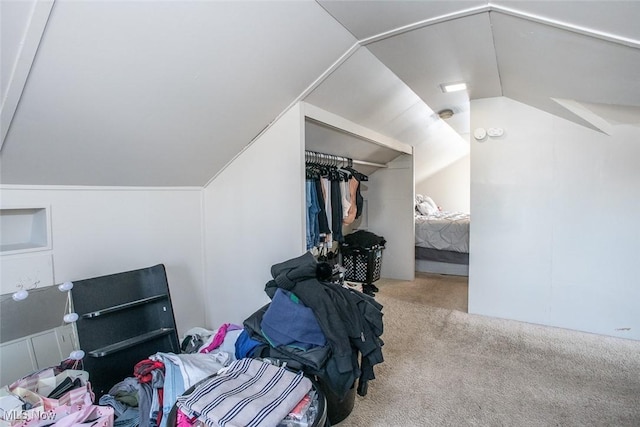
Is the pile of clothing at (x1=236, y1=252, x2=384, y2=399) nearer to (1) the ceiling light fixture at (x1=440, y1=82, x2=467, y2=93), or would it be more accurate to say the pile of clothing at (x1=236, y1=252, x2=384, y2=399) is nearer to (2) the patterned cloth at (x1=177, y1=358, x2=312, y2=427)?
(2) the patterned cloth at (x1=177, y1=358, x2=312, y2=427)

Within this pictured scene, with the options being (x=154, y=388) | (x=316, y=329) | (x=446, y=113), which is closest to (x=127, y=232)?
(x=154, y=388)

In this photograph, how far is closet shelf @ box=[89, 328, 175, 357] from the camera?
62.1 inches

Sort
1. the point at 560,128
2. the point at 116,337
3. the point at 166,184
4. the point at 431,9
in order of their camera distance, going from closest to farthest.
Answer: the point at 431,9
the point at 116,337
the point at 166,184
the point at 560,128

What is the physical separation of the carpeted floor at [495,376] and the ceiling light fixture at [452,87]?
2.01m

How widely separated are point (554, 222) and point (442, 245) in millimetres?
1758

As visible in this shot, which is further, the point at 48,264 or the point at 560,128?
the point at 560,128

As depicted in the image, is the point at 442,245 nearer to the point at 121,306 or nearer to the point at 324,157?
the point at 324,157

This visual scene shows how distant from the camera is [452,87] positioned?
107 inches

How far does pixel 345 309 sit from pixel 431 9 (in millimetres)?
1435

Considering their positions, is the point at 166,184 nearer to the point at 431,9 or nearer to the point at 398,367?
the point at 431,9

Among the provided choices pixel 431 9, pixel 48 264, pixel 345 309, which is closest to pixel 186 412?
pixel 345 309

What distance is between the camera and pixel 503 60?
2.09 meters

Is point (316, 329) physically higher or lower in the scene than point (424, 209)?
lower

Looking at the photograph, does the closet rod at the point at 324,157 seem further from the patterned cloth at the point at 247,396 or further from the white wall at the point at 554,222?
the patterned cloth at the point at 247,396
